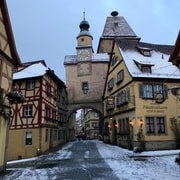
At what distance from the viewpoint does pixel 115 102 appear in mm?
32312

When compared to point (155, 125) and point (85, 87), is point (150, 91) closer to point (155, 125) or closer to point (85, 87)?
point (155, 125)

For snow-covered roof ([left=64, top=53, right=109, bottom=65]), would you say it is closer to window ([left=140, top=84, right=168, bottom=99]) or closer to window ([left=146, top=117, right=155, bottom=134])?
window ([left=140, top=84, right=168, bottom=99])

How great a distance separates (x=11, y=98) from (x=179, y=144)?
52.7 feet

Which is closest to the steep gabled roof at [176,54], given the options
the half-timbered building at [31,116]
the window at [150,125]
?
the window at [150,125]

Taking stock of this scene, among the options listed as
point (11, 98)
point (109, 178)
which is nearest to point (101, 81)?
point (11, 98)

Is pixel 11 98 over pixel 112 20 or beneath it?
beneath

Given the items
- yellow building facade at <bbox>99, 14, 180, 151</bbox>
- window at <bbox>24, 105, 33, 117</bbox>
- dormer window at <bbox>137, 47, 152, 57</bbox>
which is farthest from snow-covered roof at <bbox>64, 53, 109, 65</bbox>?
window at <bbox>24, 105, 33, 117</bbox>

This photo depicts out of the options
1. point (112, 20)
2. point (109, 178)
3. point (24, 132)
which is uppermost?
point (112, 20)

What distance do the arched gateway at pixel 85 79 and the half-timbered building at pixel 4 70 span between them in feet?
91.1

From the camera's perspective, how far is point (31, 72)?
27.9m

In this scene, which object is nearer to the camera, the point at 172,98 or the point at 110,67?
the point at 172,98

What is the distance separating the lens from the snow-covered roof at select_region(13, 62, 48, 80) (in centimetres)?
2716

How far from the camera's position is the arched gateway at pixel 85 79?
1729 inches

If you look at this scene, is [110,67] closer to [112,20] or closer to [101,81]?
[101,81]
